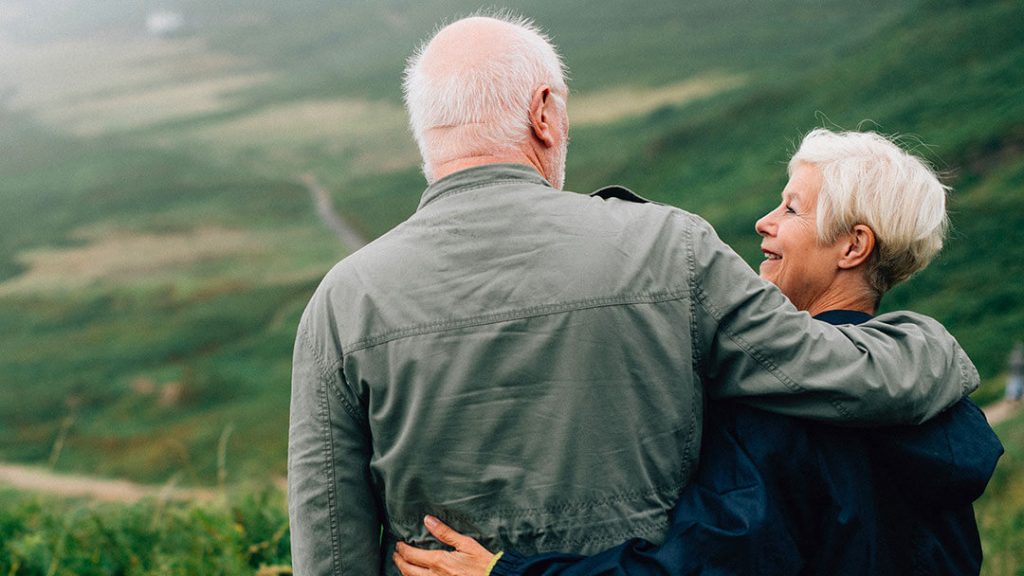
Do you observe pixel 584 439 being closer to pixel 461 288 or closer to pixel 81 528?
pixel 461 288

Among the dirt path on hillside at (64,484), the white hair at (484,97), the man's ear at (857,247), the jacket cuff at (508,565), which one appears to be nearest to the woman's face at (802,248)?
the man's ear at (857,247)

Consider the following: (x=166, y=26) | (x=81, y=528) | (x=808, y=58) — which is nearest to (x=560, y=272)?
(x=81, y=528)

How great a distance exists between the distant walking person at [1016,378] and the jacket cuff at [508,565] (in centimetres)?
562

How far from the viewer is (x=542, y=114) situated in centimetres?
172

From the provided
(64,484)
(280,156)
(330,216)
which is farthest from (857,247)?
(280,156)

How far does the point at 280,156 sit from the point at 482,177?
44.8 feet

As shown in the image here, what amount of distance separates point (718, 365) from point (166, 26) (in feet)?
58.3

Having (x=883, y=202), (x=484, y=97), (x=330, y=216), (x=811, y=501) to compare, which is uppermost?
(x=484, y=97)

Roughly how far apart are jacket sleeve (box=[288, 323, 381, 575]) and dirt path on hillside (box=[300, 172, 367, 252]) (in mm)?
10760

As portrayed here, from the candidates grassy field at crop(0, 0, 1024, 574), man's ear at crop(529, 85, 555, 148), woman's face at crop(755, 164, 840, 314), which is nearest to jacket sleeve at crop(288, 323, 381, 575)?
man's ear at crop(529, 85, 555, 148)

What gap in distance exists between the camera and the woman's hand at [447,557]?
1.68 m

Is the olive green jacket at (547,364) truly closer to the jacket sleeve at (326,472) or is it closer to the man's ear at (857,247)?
the jacket sleeve at (326,472)

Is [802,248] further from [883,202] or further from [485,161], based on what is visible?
[485,161]

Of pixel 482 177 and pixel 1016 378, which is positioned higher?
pixel 482 177
